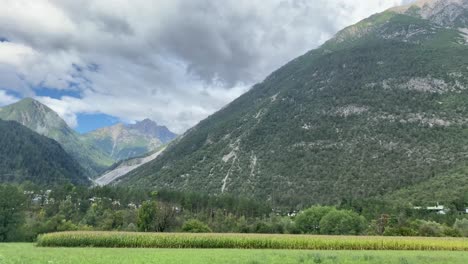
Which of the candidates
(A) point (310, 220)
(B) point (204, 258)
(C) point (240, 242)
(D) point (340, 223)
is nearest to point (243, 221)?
(A) point (310, 220)

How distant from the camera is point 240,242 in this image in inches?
2608

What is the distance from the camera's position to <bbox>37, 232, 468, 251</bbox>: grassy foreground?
6425 centimetres

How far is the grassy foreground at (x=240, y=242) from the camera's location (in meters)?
64.2

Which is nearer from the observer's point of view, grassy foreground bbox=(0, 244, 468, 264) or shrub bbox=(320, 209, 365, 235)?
grassy foreground bbox=(0, 244, 468, 264)

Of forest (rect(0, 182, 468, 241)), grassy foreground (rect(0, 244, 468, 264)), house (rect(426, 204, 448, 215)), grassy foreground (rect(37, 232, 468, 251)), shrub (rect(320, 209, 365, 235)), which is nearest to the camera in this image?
grassy foreground (rect(0, 244, 468, 264))

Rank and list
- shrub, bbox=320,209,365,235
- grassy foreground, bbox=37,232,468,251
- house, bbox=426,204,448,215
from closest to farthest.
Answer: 1. grassy foreground, bbox=37,232,468,251
2. shrub, bbox=320,209,365,235
3. house, bbox=426,204,448,215

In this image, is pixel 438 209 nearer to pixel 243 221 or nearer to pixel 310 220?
pixel 310 220

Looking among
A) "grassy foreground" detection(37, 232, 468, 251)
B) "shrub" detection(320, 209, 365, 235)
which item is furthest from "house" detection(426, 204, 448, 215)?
"grassy foreground" detection(37, 232, 468, 251)

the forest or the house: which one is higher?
the house

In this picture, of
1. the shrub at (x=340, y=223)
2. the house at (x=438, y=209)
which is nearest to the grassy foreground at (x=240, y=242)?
the shrub at (x=340, y=223)

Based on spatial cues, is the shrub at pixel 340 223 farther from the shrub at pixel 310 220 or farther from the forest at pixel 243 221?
the shrub at pixel 310 220

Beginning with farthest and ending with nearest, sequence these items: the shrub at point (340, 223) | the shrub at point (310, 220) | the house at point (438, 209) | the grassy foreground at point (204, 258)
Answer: the house at point (438, 209) < the shrub at point (310, 220) < the shrub at point (340, 223) < the grassy foreground at point (204, 258)

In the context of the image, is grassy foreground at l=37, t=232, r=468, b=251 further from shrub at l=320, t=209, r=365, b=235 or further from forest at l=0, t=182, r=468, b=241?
shrub at l=320, t=209, r=365, b=235

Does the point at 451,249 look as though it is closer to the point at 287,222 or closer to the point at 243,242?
the point at 243,242
